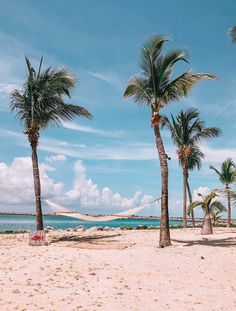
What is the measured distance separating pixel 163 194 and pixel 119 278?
250 inches

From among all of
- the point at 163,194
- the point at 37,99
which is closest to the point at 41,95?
the point at 37,99

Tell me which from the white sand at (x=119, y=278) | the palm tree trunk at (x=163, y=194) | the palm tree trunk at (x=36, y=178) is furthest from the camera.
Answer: the palm tree trunk at (x=36, y=178)

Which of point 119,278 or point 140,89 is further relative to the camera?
point 140,89

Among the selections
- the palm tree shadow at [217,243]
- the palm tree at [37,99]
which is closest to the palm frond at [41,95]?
the palm tree at [37,99]

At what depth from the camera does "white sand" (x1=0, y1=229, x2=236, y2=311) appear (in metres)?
8.30

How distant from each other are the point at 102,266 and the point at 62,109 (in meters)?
10.3

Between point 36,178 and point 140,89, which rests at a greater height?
point 140,89

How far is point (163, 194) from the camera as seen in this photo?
Result: 53.7 ft

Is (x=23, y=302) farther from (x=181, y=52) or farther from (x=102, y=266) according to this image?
(x=181, y=52)

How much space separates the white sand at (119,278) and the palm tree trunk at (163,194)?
58cm

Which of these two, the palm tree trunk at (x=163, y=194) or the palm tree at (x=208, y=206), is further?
the palm tree at (x=208, y=206)

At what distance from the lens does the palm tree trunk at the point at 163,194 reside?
1589cm

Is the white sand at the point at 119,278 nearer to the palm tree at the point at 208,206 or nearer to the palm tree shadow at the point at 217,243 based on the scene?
the palm tree shadow at the point at 217,243

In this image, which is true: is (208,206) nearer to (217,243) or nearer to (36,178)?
(217,243)
